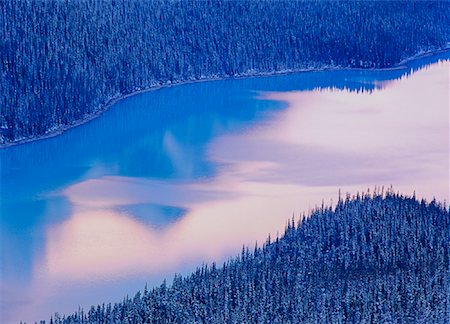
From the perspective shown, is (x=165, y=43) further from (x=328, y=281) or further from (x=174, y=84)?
(x=328, y=281)

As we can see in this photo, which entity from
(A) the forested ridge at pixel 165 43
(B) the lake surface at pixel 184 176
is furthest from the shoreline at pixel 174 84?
(B) the lake surface at pixel 184 176

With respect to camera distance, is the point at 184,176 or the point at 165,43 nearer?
the point at 184,176

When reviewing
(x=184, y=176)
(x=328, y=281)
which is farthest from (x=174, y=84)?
Result: (x=328, y=281)

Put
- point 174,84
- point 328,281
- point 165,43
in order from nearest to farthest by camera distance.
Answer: point 328,281
point 174,84
point 165,43

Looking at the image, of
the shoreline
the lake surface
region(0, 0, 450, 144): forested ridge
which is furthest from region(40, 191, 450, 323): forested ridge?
region(0, 0, 450, 144): forested ridge

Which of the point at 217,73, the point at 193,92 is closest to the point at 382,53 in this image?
the point at 217,73

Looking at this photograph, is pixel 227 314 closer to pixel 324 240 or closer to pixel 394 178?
pixel 324 240

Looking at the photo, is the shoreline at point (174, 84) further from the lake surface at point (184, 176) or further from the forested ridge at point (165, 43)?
the lake surface at point (184, 176)
